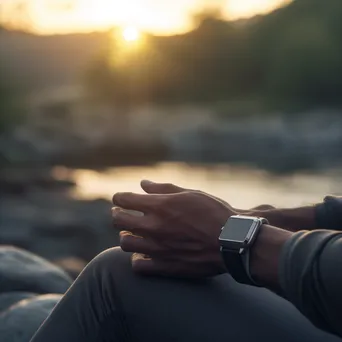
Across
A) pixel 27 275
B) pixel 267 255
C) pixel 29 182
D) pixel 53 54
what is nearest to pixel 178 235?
pixel 267 255

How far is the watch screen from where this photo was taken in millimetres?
1105

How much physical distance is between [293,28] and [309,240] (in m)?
28.9

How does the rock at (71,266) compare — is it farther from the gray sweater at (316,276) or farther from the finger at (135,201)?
the gray sweater at (316,276)

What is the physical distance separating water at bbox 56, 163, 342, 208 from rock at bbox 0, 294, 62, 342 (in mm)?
6018

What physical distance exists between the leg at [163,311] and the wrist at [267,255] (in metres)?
0.08

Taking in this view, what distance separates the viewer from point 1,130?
14.3 metres

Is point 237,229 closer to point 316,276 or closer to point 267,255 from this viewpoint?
point 267,255

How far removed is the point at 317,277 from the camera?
959 millimetres

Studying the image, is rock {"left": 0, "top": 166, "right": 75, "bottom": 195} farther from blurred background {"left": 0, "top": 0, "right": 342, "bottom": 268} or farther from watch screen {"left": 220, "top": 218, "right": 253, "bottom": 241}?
watch screen {"left": 220, "top": 218, "right": 253, "bottom": 241}

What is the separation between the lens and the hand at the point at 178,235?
118 cm

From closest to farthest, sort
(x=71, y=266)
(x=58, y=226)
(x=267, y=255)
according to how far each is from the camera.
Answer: (x=267, y=255), (x=71, y=266), (x=58, y=226)

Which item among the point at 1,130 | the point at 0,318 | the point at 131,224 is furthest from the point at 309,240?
the point at 1,130

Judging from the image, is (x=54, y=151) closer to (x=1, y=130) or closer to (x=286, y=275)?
(x=1, y=130)

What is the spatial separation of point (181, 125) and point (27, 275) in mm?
19234
